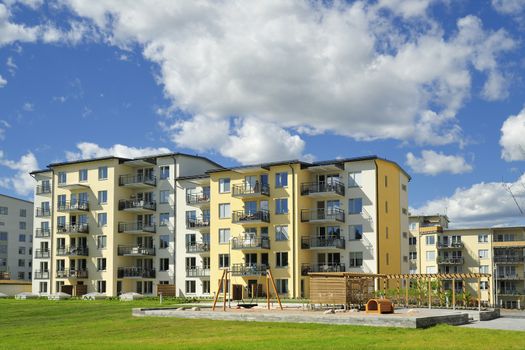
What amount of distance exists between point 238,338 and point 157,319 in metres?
11.4

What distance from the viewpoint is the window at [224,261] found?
6699 cm

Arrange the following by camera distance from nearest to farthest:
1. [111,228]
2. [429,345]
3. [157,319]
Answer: [429,345], [157,319], [111,228]

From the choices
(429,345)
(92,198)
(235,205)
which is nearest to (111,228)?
(92,198)

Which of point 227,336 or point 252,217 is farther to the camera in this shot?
point 252,217

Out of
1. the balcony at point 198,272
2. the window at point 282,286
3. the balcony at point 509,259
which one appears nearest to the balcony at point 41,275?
the balcony at point 198,272

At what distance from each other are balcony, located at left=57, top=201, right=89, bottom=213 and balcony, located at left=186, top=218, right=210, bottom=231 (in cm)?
1238

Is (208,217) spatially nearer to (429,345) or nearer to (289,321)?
(289,321)

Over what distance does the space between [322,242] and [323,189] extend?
15.9 ft

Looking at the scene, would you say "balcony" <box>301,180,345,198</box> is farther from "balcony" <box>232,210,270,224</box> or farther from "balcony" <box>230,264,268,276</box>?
"balcony" <box>230,264,268,276</box>

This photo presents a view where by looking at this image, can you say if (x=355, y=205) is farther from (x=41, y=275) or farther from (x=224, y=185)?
(x=41, y=275)

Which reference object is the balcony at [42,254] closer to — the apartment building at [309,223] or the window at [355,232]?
the apartment building at [309,223]

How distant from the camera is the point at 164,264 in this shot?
242 feet

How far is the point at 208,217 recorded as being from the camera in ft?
234

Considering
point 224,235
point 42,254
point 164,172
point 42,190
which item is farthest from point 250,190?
point 42,190
